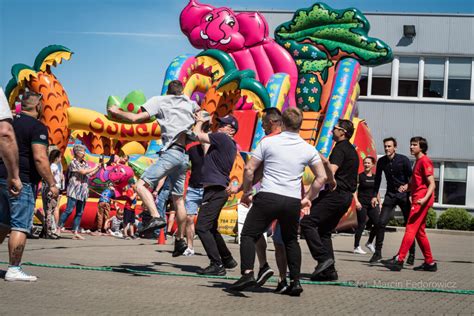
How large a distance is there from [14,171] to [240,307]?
7.76ft

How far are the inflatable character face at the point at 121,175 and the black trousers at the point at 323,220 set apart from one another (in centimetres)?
929

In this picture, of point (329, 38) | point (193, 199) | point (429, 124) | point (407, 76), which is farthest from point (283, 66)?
point (193, 199)

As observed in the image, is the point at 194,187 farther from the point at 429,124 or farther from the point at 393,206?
the point at 429,124

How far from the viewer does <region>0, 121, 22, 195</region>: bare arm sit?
25.7 ft

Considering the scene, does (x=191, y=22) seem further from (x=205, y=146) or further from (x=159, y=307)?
(x=159, y=307)

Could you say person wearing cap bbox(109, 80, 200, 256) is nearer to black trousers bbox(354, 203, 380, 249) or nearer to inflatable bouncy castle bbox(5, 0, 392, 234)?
black trousers bbox(354, 203, 380, 249)

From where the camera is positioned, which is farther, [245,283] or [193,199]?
[193,199]

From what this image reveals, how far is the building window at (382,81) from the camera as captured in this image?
120 feet

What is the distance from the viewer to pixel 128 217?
59.1 feet

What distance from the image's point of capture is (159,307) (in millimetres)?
7234

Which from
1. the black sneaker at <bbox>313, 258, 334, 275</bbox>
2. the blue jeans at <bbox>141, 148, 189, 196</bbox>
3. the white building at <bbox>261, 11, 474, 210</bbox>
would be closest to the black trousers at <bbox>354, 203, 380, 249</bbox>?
the black sneaker at <bbox>313, 258, 334, 275</bbox>

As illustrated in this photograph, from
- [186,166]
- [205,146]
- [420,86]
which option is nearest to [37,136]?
[186,166]

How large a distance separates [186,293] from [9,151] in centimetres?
208

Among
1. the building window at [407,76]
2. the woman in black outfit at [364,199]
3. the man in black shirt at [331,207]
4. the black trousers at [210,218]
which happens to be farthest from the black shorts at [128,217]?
the building window at [407,76]
